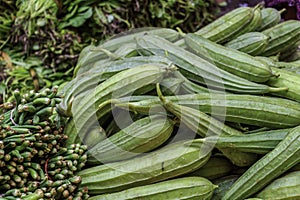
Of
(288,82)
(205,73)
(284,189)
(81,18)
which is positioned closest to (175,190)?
(284,189)

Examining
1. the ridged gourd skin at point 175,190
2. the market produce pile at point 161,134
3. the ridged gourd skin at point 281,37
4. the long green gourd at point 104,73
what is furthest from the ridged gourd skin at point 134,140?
the ridged gourd skin at point 281,37

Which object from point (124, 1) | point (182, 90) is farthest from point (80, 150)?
point (124, 1)

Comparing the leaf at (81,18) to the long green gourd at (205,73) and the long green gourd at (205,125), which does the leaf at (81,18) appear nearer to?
the long green gourd at (205,73)

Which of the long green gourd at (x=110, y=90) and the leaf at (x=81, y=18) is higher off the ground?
the leaf at (x=81, y=18)

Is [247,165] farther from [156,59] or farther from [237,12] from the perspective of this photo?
[237,12]

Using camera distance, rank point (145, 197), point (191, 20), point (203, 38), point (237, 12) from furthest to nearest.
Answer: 1. point (191, 20)
2. point (237, 12)
3. point (203, 38)
4. point (145, 197)

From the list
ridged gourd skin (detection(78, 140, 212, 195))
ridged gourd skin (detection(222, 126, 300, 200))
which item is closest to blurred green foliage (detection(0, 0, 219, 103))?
ridged gourd skin (detection(78, 140, 212, 195))
